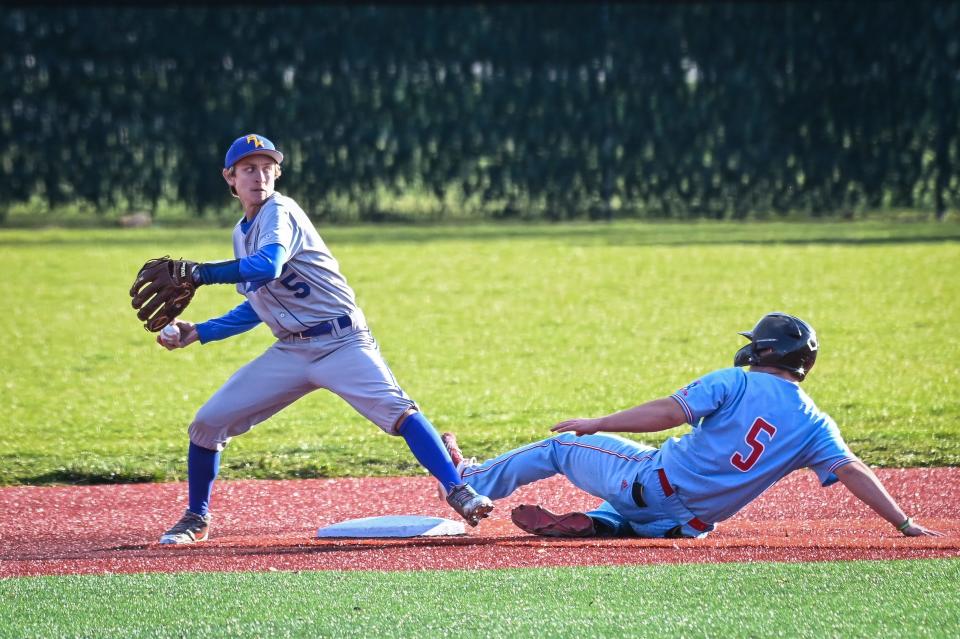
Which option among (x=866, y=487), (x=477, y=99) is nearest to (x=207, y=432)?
(x=866, y=487)

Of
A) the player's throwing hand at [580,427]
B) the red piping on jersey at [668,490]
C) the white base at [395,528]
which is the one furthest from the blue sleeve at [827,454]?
the white base at [395,528]

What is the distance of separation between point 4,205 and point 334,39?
22.4 ft

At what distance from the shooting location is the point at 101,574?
195 inches

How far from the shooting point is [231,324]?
19.4ft

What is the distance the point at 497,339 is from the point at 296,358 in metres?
7.51

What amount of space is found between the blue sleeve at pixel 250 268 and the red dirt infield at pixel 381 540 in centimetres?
109

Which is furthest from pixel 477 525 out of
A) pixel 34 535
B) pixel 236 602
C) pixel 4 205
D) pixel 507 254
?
pixel 4 205

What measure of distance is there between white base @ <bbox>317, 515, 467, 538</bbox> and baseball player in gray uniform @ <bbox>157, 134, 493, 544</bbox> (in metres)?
0.23

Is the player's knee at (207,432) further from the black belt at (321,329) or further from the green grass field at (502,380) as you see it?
the green grass field at (502,380)

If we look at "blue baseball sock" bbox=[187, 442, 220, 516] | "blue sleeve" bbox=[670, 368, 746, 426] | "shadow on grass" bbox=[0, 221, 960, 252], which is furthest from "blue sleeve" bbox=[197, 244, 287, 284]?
"shadow on grass" bbox=[0, 221, 960, 252]

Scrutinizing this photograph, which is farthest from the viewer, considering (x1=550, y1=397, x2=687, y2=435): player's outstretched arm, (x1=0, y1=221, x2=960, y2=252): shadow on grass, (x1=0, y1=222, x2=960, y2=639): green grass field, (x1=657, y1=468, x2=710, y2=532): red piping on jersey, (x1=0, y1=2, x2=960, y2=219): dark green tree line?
(x1=0, y1=2, x2=960, y2=219): dark green tree line

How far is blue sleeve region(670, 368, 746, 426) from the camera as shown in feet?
16.6

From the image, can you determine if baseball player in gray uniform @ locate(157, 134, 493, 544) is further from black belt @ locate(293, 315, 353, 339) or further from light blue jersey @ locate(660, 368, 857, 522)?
light blue jersey @ locate(660, 368, 857, 522)

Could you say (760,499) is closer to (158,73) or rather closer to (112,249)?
(112,249)
